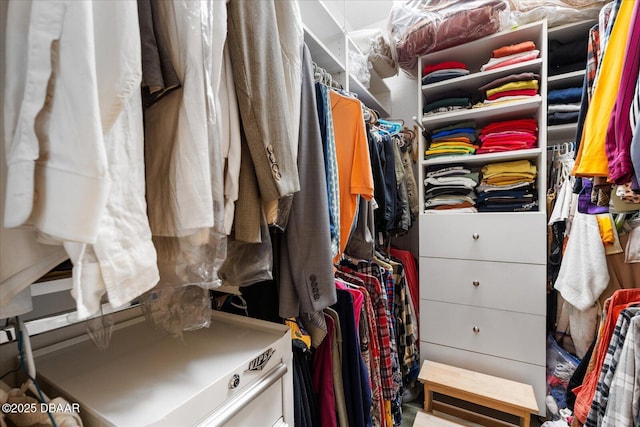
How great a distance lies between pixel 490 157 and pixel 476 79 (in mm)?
487

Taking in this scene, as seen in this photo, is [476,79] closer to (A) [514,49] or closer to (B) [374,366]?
(A) [514,49]

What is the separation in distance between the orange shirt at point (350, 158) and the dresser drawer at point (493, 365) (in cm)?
118

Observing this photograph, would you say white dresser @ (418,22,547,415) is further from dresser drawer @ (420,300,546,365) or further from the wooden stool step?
the wooden stool step

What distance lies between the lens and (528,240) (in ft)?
4.73

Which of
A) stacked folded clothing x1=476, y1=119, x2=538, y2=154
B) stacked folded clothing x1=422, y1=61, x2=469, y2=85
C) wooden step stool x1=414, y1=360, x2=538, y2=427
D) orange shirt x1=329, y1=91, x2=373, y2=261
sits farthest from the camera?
stacked folded clothing x1=422, y1=61, x2=469, y2=85

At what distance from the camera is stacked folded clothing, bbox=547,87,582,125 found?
1.45 m

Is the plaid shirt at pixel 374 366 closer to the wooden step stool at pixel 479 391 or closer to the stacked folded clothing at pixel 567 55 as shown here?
the wooden step stool at pixel 479 391

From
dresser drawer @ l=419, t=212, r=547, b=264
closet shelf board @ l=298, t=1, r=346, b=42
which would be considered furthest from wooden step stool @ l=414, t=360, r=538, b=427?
closet shelf board @ l=298, t=1, r=346, b=42

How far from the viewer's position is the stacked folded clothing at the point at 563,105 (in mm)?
1451

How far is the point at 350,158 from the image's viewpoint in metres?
1.05


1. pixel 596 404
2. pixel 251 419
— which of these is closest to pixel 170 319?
pixel 251 419

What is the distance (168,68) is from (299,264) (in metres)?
0.47

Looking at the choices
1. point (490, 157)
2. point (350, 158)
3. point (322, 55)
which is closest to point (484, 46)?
point (490, 157)

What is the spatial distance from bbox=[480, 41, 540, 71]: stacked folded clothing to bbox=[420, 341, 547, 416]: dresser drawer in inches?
65.5
